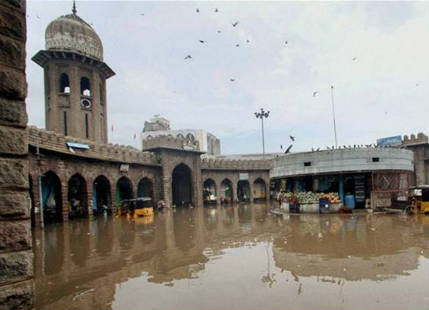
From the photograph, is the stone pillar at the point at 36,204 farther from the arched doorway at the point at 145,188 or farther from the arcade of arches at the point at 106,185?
the arched doorway at the point at 145,188

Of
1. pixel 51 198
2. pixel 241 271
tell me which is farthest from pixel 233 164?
pixel 241 271

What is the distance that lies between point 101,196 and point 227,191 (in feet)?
68.3

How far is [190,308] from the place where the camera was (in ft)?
16.9

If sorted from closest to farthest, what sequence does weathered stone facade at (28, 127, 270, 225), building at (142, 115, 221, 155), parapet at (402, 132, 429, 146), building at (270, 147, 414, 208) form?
weathered stone facade at (28, 127, 270, 225) → building at (270, 147, 414, 208) → parapet at (402, 132, 429, 146) → building at (142, 115, 221, 155)

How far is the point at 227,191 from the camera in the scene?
144ft

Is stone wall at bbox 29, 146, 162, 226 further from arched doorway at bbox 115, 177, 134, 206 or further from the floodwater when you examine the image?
the floodwater

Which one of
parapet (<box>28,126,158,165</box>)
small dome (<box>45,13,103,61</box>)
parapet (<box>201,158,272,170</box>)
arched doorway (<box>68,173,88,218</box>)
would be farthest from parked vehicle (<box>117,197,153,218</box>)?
Result: small dome (<box>45,13,103,61</box>)

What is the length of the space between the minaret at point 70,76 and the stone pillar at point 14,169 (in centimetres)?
2910

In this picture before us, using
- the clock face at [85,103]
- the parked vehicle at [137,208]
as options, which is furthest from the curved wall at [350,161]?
the clock face at [85,103]

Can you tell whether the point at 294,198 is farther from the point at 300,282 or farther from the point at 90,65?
the point at 90,65

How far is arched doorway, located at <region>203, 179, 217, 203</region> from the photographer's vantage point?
38.3 metres

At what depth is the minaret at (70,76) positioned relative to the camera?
2950cm

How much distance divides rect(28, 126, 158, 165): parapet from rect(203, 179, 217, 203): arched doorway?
10.3m

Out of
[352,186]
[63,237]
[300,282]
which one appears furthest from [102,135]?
[300,282]
